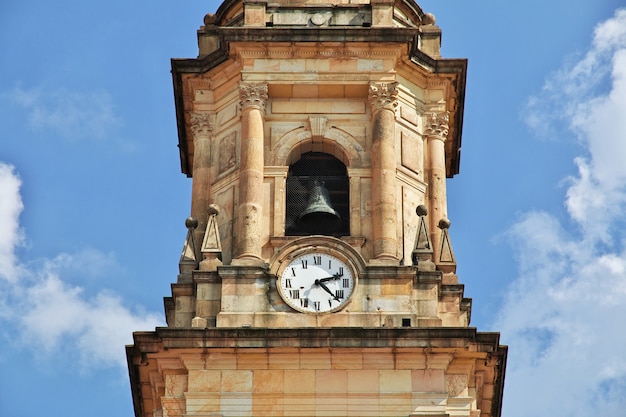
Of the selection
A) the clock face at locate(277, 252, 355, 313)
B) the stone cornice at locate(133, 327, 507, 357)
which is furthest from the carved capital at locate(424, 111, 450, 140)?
the stone cornice at locate(133, 327, 507, 357)

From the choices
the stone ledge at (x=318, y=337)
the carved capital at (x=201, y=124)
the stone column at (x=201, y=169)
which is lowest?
the stone ledge at (x=318, y=337)

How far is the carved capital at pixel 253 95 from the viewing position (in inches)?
1794

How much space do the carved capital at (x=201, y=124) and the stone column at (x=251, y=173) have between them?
4.28 feet

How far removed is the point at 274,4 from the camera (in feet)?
157

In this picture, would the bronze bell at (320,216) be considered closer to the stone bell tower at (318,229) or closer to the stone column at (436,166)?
the stone bell tower at (318,229)

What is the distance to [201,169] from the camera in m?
45.8

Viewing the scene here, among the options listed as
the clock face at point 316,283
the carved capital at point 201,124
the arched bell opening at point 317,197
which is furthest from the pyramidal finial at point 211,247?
the carved capital at point 201,124

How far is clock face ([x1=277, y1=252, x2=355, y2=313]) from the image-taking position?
4200 cm

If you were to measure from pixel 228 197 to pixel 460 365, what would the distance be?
7190 mm

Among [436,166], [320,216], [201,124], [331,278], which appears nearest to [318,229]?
[320,216]

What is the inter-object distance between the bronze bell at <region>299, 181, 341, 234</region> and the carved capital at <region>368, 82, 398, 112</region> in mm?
2731

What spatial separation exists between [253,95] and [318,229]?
3774 millimetres

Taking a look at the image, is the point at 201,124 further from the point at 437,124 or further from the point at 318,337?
the point at 318,337

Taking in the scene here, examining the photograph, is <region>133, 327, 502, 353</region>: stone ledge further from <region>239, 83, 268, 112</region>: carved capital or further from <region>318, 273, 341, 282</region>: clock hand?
<region>239, 83, 268, 112</region>: carved capital
